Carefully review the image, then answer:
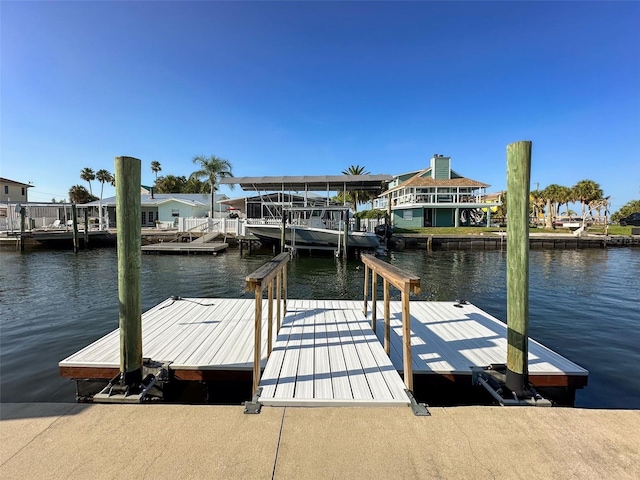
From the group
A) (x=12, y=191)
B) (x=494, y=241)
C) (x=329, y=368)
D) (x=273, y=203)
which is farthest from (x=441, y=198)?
(x=12, y=191)

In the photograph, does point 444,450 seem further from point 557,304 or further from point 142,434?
point 557,304

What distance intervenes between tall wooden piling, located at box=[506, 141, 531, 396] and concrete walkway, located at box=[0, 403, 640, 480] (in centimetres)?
58

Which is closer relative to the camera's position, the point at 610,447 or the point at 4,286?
the point at 610,447

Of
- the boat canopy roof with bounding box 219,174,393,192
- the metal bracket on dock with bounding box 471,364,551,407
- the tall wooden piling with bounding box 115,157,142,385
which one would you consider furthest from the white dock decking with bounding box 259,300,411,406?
the boat canopy roof with bounding box 219,174,393,192

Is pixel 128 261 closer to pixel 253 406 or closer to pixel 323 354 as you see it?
pixel 253 406

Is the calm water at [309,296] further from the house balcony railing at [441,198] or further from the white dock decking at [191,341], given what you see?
the house balcony railing at [441,198]

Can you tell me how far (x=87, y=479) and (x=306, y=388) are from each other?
5.50 ft

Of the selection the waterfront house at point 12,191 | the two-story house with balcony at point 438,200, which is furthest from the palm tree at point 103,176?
the two-story house with balcony at point 438,200

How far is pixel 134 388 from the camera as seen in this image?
3201mm

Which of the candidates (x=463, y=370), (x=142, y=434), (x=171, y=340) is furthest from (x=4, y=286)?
(x=463, y=370)

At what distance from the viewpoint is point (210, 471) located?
194cm

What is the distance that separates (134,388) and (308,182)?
18740mm

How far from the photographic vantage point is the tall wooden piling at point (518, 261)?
3102 mm

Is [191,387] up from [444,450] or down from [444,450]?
down
